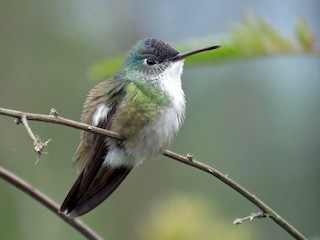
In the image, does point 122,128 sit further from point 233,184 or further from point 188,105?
point 188,105

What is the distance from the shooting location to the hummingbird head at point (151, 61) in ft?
10.7

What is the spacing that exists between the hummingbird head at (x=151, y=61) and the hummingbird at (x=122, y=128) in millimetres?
93

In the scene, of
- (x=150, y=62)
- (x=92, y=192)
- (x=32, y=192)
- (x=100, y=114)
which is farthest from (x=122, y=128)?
(x=32, y=192)

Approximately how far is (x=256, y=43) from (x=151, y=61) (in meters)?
1.55

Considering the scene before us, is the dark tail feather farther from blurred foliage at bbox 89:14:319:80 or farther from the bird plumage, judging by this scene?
blurred foliage at bbox 89:14:319:80

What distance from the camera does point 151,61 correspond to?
3.39 m

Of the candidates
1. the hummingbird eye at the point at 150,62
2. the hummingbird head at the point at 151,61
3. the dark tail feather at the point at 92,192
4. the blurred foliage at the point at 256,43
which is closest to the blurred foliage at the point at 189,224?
the dark tail feather at the point at 92,192

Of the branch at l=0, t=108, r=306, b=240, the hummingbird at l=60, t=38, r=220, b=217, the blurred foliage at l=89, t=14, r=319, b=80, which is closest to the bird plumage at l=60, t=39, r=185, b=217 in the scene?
the hummingbird at l=60, t=38, r=220, b=217

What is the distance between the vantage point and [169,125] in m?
2.97

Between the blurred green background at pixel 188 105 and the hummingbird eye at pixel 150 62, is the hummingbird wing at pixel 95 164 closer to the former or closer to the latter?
the hummingbird eye at pixel 150 62

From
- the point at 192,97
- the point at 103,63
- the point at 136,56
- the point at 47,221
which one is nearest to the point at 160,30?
the point at 192,97

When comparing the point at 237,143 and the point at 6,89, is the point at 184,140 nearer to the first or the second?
the point at 237,143

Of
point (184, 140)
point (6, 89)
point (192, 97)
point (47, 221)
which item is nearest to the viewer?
point (47, 221)

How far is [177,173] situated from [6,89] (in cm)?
204
